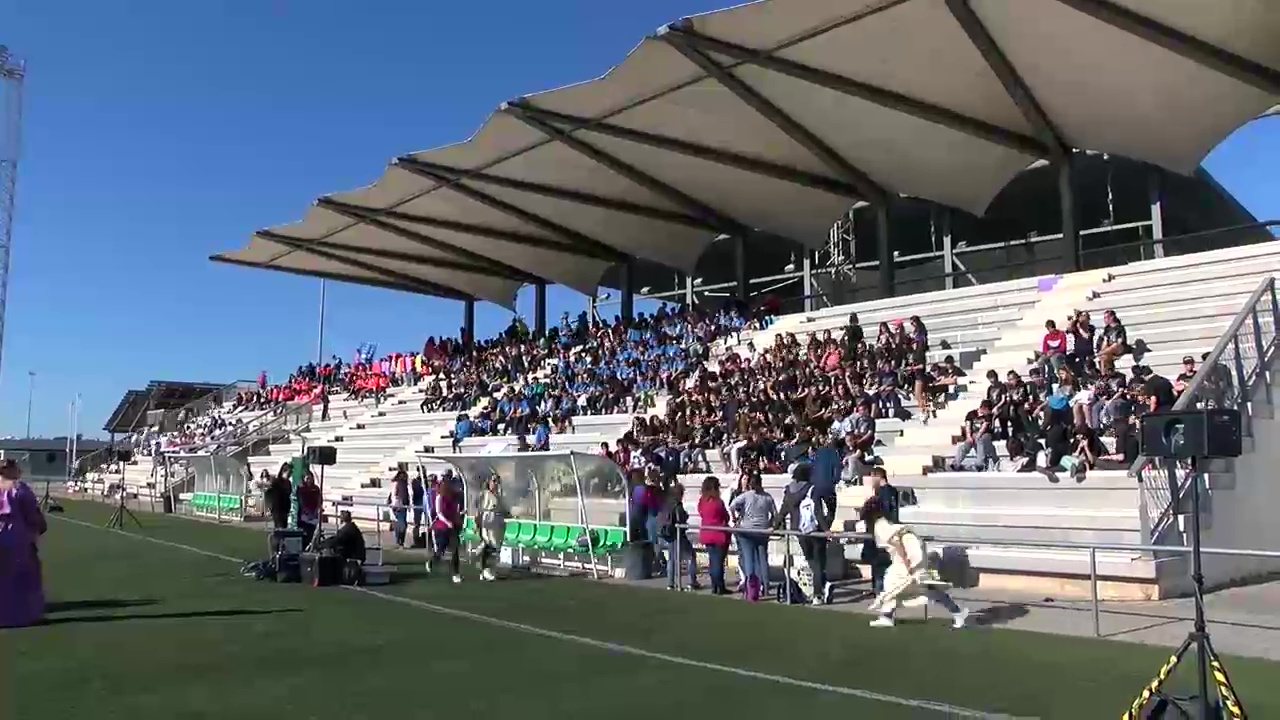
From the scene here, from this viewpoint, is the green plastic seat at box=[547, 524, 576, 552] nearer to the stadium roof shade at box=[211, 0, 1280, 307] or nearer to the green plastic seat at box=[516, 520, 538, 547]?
the green plastic seat at box=[516, 520, 538, 547]

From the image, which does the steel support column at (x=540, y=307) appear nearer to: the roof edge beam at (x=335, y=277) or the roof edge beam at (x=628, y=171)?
the roof edge beam at (x=335, y=277)

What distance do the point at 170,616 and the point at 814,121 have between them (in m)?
18.3

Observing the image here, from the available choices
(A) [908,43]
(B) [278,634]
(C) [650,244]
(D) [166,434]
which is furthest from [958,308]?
(D) [166,434]

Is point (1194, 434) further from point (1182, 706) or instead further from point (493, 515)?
point (493, 515)

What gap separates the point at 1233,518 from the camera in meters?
12.9

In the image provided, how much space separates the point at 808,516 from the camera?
12.9 metres

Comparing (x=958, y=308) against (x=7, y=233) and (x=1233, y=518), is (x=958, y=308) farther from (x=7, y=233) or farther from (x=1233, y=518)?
(x=7, y=233)

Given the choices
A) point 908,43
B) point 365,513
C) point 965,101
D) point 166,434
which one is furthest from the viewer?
point 166,434

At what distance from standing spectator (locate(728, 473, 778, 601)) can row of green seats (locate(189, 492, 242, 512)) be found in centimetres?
2069

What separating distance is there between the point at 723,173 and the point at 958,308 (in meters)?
8.10

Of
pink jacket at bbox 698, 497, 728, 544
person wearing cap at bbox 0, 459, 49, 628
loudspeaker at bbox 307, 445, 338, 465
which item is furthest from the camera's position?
loudspeaker at bbox 307, 445, 338, 465

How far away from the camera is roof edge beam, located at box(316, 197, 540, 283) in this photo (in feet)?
102

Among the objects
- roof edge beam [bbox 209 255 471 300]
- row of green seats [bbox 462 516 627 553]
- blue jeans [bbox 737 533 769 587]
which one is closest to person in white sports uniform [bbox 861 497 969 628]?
blue jeans [bbox 737 533 769 587]

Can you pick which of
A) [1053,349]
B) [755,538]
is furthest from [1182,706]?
[1053,349]
